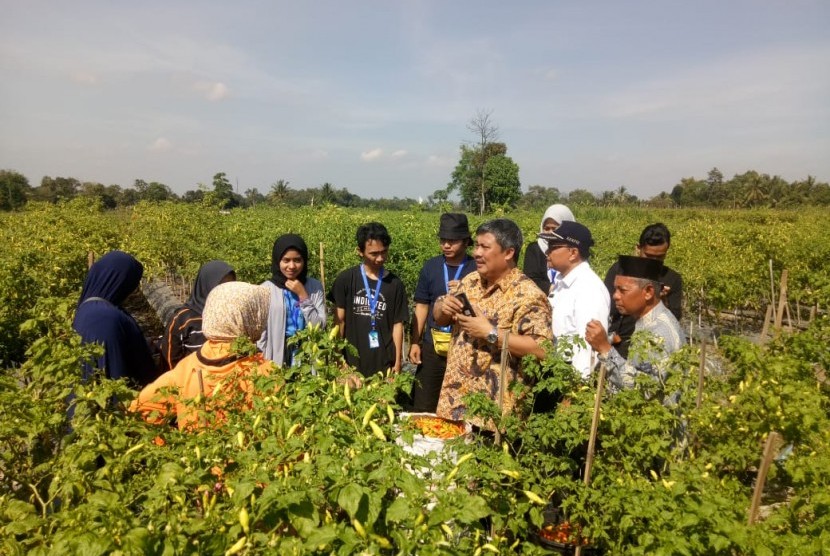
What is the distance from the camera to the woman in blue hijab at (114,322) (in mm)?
2469

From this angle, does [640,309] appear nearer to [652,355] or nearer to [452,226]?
[652,355]

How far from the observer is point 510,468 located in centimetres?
141

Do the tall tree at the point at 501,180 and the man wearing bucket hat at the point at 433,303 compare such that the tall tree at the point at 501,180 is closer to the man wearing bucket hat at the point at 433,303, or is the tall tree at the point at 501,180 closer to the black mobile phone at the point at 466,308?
the man wearing bucket hat at the point at 433,303

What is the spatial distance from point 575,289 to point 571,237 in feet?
1.07

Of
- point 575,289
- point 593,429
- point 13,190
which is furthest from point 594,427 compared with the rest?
point 13,190

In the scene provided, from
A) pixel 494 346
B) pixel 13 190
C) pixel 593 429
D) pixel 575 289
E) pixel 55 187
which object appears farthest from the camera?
pixel 55 187

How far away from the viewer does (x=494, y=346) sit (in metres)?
2.68

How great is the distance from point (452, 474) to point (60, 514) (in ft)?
2.95

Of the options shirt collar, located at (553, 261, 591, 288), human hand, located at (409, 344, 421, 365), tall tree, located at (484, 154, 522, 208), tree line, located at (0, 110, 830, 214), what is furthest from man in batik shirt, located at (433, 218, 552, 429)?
tall tree, located at (484, 154, 522, 208)

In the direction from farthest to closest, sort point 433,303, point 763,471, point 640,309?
point 433,303
point 640,309
point 763,471

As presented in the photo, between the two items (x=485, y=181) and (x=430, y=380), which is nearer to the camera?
(x=430, y=380)

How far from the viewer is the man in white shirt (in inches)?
110

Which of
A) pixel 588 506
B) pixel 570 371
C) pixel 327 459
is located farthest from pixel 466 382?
pixel 327 459

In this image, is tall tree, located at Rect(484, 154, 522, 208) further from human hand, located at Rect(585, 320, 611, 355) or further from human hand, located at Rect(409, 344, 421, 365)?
human hand, located at Rect(585, 320, 611, 355)
